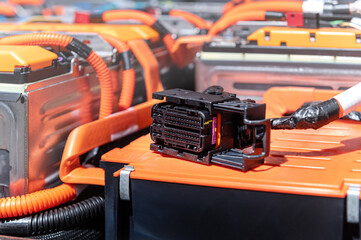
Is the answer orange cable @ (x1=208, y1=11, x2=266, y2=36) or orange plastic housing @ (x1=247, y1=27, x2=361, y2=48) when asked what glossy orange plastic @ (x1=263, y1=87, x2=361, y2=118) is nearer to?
orange plastic housing @ (x1=247, y1=27, x2=361, y2=48)

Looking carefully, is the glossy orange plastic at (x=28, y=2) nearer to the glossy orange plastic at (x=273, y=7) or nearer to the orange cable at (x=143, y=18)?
the orange cable at (x=143, y=18)

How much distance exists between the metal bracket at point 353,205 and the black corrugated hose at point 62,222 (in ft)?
2.30

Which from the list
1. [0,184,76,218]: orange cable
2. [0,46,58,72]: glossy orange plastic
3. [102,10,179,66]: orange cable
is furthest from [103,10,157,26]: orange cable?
[0,184,76,218]: orange cable

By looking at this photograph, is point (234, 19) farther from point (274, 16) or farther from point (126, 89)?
point (126, 89)

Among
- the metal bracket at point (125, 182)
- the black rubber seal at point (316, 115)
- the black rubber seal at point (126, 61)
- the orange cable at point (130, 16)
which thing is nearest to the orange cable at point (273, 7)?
the orange cable at point (130, 16)

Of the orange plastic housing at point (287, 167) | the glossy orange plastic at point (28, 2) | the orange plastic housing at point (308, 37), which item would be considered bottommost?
the orange plastic housing at point (287, 167)

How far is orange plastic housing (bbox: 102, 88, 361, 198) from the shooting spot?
112 cm

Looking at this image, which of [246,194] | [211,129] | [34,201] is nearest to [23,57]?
[34,201]

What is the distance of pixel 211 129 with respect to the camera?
127 centimetres

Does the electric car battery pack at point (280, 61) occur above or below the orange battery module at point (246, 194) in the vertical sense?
above

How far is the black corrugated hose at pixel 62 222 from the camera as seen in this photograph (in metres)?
1.35

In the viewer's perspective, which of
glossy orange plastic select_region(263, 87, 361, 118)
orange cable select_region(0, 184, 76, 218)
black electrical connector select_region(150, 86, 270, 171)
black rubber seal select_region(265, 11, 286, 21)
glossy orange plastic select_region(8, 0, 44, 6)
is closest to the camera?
black electrical connector select_region(150, 86, 270, 171)

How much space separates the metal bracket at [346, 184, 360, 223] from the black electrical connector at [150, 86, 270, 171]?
9.3 inches

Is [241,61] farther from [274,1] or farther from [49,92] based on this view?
[49,92]
